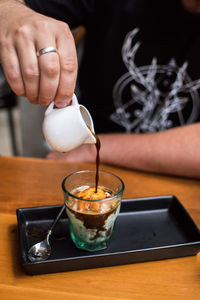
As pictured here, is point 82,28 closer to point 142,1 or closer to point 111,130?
point 142,1

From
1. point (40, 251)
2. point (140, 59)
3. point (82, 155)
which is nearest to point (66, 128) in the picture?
point (40, 251)

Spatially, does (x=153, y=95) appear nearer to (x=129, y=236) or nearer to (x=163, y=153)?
(x=163, y=153)

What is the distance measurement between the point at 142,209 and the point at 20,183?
1.45ft

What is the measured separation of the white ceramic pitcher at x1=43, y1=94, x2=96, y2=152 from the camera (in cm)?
80

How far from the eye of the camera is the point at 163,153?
3.98ft

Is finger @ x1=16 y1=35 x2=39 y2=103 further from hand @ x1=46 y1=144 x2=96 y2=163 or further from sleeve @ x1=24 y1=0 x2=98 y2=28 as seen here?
sleeve @ x1=24 y1=0 x2=98 y2=28

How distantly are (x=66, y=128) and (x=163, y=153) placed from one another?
534mm

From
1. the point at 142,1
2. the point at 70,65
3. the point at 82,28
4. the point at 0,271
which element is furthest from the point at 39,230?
the point at 82,28

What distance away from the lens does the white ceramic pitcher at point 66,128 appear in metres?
0.80

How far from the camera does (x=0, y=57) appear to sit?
802 millimetres

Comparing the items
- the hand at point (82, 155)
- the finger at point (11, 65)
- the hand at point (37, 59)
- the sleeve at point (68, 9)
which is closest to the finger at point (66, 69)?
the hand at point (37, 59)

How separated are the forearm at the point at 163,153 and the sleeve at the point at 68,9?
0.73 m

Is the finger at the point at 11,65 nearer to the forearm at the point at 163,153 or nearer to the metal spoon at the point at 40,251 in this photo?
the metal spoon at the point at 40,251

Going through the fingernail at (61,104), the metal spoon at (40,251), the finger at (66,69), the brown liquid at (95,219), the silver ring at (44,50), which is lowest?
the metal spoon at (40,251)
